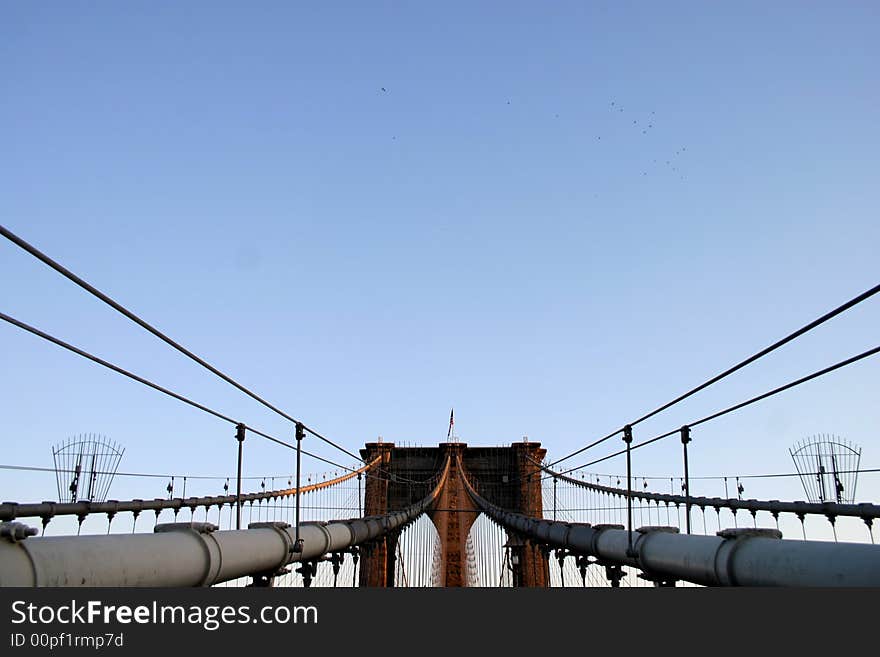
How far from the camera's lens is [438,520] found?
55.3m

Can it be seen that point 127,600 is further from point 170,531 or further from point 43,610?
point 170,531

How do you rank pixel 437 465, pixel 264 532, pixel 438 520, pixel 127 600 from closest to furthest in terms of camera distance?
pixel 127 600
pixel 264 532
pixel 438 520
pixel 437 465

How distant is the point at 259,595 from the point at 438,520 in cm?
5006

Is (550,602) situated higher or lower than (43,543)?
lower

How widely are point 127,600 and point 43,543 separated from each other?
0.72m

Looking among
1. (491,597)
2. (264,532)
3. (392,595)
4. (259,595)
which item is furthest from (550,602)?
(264,532)

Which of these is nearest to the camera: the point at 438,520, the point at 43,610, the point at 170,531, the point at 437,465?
the point at 43,610

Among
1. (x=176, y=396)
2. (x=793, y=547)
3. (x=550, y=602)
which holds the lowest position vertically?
(x=550, y=602)

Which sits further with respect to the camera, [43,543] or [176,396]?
[176,396]

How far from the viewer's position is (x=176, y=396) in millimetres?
8008

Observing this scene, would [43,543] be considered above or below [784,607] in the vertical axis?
above

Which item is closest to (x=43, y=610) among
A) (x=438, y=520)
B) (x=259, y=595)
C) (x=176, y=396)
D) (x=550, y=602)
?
(x=259, y=595)

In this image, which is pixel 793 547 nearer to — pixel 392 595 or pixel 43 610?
pixel 392 595

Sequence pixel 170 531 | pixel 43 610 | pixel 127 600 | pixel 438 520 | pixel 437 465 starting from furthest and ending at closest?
pixel 437 465 → pixel 438 520 → pixel 170 531 → pixel 127 600 → pixel 43 610
